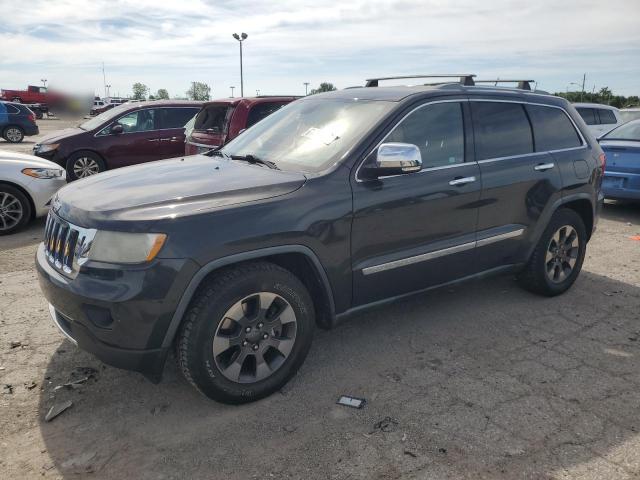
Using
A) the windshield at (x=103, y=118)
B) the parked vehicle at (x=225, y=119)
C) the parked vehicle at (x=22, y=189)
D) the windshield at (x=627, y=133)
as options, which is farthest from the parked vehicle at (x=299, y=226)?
the windshield at (x=103, y=118)

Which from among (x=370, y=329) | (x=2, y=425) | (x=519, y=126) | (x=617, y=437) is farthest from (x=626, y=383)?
(x=2, y=425)

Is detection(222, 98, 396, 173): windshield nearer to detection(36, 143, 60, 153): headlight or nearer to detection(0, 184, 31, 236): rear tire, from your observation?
detection(0, 184, 31, 236): rear tire

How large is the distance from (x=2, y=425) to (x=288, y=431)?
1534mm

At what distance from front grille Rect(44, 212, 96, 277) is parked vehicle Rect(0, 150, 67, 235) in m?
A: 4.14

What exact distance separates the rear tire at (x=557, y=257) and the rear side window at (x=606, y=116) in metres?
9.87

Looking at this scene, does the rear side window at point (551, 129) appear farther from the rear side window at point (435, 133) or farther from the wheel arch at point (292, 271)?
the wheel arch at point (292, 271)

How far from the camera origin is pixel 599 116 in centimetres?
1295

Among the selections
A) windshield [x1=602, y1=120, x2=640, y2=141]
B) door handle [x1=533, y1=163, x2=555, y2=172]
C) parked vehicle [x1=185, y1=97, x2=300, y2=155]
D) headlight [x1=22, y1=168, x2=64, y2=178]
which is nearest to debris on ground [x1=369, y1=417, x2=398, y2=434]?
door handle [x1=533, y1=163, x2=555, y2=172]

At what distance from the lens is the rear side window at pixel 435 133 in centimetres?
355

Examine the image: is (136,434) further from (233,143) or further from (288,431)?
(233,143)

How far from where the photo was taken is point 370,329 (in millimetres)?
4027

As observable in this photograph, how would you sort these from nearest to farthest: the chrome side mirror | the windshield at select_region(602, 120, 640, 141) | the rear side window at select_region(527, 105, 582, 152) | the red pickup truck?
the chrome side mirror, the rear side window at select_region(527, 105, 582, 152), the windshield at select_region(602, 120, 640, 141), the red pickup truck

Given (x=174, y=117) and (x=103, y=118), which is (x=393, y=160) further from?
(x=103, y=118)

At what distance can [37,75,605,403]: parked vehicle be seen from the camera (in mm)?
2656
